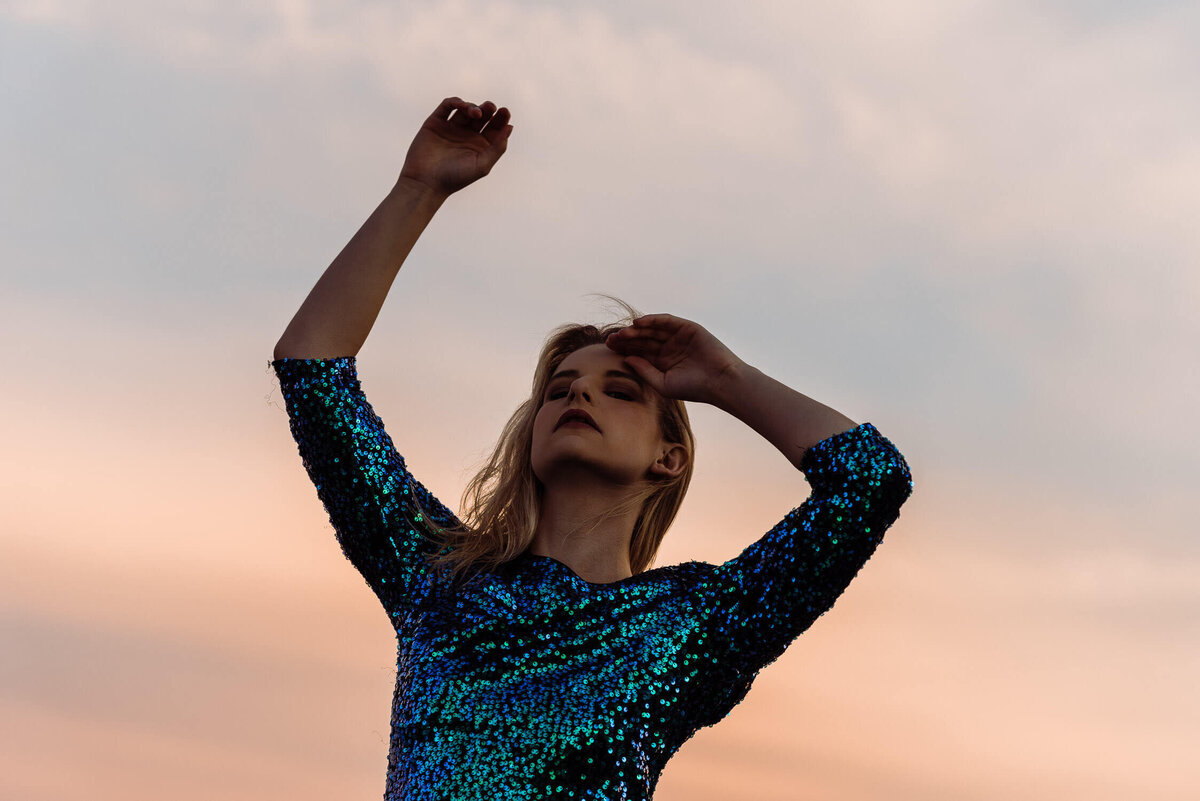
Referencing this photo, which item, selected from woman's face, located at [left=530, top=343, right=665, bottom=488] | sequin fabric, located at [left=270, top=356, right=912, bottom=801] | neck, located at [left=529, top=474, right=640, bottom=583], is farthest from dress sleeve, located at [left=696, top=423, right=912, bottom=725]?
woman's face, located at [left=530, top=343, right=665, bottom=488]

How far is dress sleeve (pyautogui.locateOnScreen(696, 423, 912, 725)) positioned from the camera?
380 cm

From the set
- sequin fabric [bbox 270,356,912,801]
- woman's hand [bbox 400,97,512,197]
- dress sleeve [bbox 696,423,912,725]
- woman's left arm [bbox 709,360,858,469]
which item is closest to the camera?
sequin fabric [bbox 270,356,912,801]

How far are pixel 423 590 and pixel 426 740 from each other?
554 millimetres

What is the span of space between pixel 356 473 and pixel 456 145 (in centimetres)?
115

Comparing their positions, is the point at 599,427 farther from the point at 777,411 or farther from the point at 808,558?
the point at 808,558

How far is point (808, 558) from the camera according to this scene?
151 inches

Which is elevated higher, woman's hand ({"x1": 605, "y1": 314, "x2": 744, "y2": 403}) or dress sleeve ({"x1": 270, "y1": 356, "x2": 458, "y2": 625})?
woman's hand ({"x1": 605, "y1": 314, "x2": 744, "y2": 403})

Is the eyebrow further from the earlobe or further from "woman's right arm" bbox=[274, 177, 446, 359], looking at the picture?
"woman's right arm" bbox=[274, 177, 446, 359]

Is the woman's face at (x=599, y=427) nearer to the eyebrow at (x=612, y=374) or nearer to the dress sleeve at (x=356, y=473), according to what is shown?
the eyebrow at (x=612, y=374)

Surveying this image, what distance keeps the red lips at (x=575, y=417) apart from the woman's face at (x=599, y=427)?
0.04ft

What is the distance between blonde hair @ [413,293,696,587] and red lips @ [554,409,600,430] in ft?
0.89

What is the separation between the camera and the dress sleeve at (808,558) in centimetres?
380

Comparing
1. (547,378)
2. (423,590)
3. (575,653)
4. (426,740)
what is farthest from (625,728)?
(547,378)

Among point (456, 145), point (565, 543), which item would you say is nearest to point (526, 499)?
point (565, 543)
